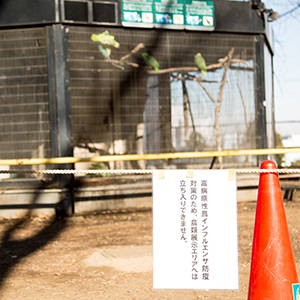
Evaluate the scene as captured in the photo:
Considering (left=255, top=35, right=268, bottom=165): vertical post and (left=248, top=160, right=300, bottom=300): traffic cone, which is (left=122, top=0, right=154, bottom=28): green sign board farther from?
(left=248, top=160, right=300, bottom=300): traffic cone

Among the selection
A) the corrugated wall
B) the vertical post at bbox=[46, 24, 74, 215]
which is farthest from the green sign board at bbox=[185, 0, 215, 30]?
the corrugated wall

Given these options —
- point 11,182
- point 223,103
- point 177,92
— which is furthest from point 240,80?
point 11,182

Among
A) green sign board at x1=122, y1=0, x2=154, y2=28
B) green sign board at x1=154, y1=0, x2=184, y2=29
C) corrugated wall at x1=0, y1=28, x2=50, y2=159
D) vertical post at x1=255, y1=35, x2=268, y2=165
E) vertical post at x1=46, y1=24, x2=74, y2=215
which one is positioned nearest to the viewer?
vertical post at x1=46, y1=24, x2=74, y2=215

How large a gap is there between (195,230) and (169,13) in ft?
19.9

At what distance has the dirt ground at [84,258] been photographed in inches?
143

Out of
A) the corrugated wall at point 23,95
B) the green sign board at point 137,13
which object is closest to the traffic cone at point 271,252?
the corrugated wall at point 23,95

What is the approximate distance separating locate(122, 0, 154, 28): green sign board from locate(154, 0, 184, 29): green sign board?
0.39 ft

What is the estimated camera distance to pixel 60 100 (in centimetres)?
737

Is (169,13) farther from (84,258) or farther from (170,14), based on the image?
(84,258)

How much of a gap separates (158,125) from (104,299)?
15.9ft

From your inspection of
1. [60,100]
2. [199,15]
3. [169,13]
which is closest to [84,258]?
[60,100]

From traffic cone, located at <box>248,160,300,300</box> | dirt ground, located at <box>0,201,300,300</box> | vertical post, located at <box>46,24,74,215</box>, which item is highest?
vertical post, located at <box>46,24,74,215</box>

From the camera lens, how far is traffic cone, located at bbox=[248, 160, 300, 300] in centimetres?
257

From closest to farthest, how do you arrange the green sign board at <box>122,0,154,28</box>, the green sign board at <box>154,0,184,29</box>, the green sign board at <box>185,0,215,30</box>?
the green sign board at <box>122,0,154,28</box> < the green sign board at <box>154,0,184,29</box> < the green sign board at <box>185,0,215,30</box>
